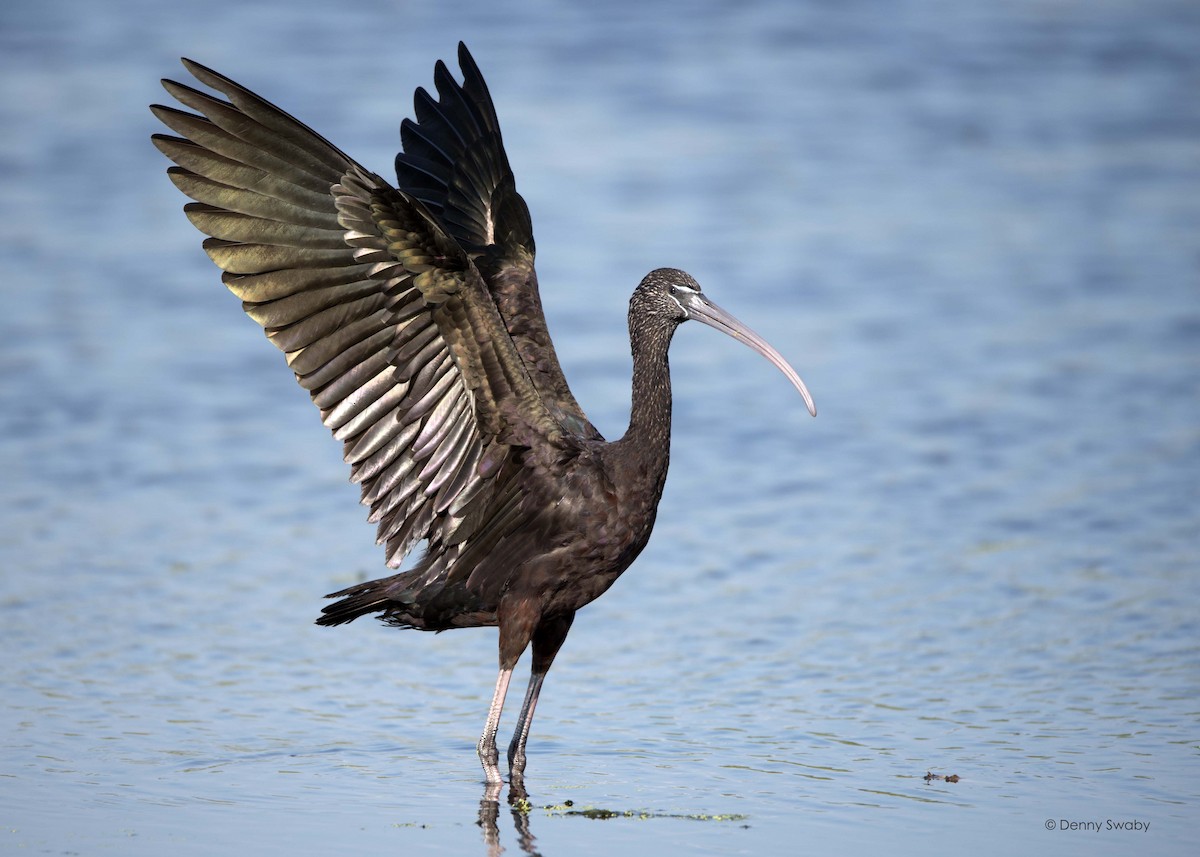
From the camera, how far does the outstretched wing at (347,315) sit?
7047 millimetres

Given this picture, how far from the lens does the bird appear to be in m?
6.98

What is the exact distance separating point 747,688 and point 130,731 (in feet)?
9.20

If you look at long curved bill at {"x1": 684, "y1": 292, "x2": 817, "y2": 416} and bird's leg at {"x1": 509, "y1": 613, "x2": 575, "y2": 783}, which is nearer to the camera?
bird's leg at {"x1": 509, "y1": 613, "x2": 575, "y2": 783}

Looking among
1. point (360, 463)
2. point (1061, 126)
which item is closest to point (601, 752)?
point (360, 463)

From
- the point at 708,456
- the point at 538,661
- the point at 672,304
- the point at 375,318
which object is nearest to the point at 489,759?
the point at 538,661

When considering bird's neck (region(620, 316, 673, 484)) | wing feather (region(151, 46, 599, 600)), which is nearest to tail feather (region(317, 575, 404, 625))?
wing feather (region(151, 46, 599, 600))

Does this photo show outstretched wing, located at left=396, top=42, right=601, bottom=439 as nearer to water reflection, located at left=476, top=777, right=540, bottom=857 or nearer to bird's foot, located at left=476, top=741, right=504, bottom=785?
bird's foot, located at left=476, top=741, right=504, bottom=785

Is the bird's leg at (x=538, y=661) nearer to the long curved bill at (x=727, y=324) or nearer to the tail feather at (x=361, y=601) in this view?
the tail feather at (x=361, y=601)

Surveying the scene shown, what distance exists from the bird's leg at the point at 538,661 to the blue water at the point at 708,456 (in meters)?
0.17

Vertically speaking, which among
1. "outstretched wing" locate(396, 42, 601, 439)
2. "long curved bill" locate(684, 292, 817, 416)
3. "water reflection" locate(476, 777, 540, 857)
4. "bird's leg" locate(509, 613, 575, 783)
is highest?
"outstretched wing" locate(396, 42, 601, 439)

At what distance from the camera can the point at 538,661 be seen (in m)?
7.86

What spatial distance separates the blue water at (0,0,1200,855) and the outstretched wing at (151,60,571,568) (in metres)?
1.33

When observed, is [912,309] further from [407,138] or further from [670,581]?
[407,138]

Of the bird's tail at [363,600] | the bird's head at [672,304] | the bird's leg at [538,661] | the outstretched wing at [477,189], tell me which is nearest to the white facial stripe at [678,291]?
the bird's head at [672,304]
